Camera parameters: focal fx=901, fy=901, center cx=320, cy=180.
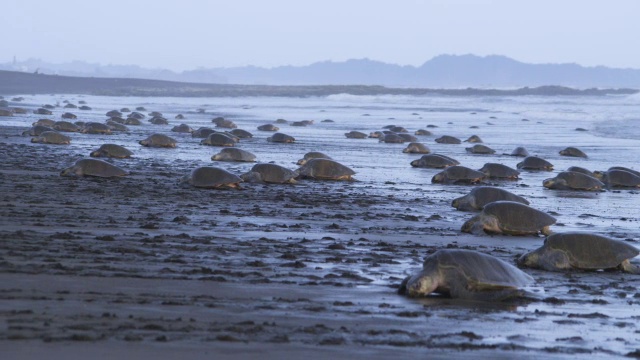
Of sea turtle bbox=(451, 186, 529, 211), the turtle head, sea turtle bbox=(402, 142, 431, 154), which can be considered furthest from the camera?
sea turtle bbox=(402, 142, 431, 154)

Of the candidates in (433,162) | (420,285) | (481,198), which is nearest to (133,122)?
(433,162)

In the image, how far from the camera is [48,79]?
314 feet

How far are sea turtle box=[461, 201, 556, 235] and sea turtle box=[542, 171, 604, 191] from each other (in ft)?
18.1

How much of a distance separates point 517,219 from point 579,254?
238 cm

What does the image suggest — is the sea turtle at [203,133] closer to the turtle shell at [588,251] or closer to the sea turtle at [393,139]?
the sea turtle at [393,139]

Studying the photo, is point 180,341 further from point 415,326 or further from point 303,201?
point 303,201

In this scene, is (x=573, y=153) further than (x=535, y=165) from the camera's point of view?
Yes

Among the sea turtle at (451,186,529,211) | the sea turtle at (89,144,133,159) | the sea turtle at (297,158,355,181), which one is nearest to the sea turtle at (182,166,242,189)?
the sea turtle at (297,158,355,181)

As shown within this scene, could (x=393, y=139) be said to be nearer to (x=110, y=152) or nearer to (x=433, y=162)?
(x=433, y=162)

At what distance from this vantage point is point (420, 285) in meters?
7.91

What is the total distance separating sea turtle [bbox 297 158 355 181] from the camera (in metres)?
17.9

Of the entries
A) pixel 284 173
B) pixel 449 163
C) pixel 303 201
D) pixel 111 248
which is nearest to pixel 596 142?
pixel 449 163

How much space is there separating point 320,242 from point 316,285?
242 centimetres

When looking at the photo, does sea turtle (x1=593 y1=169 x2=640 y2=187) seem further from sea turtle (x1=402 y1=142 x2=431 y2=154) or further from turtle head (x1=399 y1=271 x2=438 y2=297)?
turtle head (x1=399 y1=271 x2=438 y2=297)
